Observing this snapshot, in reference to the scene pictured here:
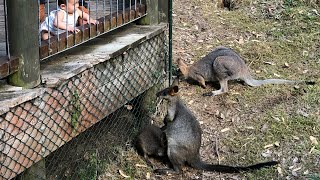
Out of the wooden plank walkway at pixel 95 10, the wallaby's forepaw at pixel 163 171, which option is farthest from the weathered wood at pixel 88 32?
the wallaby's forepaw at pixel 163 171

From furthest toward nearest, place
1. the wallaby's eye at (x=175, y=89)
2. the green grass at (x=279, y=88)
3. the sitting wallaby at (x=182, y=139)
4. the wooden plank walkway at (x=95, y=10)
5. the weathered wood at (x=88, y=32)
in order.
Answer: the green grass at (x=279, y=88), the wallaby's eye at (x=175, y=89), the sitting wallaby at (x=182, y=139), the wooden plank walkway at (x=95, y=10), the weathered wood at (x=88, y=32)

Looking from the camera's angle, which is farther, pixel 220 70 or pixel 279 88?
pixel 220 70

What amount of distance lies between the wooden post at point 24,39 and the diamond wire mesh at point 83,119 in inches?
7.2

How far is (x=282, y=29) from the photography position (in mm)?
9891

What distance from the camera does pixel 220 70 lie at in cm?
796

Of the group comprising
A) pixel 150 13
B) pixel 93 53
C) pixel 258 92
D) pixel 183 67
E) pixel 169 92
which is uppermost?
pixel 150 13

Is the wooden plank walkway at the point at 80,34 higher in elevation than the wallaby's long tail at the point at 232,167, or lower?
higher

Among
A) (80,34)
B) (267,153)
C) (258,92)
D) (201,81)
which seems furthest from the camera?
(201,81)

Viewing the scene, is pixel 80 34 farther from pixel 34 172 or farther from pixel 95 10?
pixel 95 10

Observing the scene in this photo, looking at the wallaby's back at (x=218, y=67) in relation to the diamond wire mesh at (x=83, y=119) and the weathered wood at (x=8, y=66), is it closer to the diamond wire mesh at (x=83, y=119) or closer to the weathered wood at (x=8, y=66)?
the diamond wire mesh at (x=83, y=119)

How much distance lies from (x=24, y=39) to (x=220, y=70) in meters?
4.17

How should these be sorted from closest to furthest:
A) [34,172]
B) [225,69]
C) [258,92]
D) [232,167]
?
[34,172] → [232,167] → [258,92] → [225,69]

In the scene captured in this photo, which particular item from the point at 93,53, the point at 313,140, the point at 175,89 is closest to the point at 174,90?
the point at 175,89

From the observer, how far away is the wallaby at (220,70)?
26.0 feet
